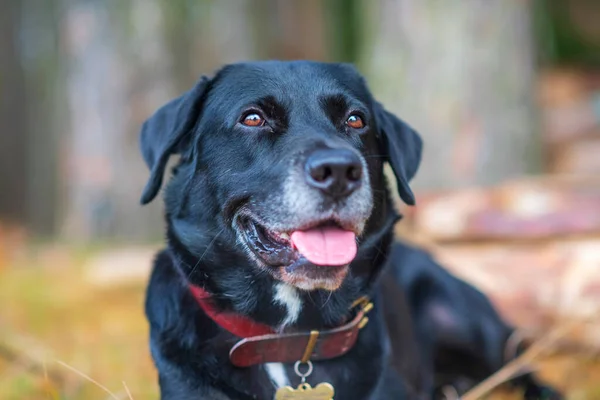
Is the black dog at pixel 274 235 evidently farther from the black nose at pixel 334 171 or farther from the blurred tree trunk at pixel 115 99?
the blurred tree trunk at pixel 115 99

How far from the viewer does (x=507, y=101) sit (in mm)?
6477

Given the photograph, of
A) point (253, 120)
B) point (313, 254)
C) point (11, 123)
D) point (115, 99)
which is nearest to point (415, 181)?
point (115, 99)

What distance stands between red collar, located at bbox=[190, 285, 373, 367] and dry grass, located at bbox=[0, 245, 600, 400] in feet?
1.35

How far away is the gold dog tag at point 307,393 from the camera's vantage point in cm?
279

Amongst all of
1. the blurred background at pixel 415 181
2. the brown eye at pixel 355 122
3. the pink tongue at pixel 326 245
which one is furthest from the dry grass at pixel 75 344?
the brown eye at pixel 355 122

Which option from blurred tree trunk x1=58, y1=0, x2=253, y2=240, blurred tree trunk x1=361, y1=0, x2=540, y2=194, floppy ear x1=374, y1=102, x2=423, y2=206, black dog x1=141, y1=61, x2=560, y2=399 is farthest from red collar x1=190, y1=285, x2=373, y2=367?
blurred tree trunk x1=58, y1=0, x2=253, y2=240

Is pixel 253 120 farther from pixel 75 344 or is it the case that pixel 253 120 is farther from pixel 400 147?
pixel 75 344

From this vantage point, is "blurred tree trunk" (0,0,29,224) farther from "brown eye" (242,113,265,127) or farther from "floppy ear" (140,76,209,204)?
"brown eye" (242,113,265,127)

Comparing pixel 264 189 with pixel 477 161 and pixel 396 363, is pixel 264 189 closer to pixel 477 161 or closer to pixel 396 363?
pixel 396 363

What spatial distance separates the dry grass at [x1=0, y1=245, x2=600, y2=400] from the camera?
3705 mm

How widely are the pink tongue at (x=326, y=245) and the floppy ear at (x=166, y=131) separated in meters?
0.65

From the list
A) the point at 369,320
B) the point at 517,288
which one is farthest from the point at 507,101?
the point at 369,320

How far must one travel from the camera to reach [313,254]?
263 cm

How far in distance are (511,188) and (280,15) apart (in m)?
7.39
